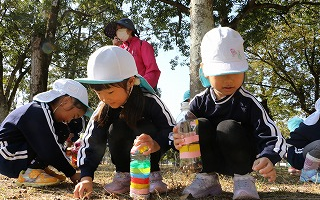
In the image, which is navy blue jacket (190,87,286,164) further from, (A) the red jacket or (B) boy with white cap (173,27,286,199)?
(A) the red jacket

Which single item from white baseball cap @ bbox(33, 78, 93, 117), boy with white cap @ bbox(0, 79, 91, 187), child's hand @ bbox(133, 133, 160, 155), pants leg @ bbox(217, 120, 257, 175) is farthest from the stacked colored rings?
white baseball cap @ bbox(33, 78, 93, 117)

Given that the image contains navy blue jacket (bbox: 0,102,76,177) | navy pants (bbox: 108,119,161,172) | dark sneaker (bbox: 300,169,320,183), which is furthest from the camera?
dark sneaker (bbox: 300,169,320,183)

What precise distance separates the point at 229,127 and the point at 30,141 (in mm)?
1765

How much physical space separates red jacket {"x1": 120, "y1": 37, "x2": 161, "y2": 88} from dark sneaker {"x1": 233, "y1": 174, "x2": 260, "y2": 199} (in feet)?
6.80

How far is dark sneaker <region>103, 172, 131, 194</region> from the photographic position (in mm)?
2824

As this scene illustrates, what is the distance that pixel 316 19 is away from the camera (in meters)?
13.4

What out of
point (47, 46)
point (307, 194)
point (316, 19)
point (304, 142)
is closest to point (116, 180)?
point (307, 194)

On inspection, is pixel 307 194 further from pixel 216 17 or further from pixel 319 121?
pixel 216 17

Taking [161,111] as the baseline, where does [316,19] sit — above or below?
above

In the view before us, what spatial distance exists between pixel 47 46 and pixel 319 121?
316 inches

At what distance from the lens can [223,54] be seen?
246cm

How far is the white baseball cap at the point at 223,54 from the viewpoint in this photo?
2.41m

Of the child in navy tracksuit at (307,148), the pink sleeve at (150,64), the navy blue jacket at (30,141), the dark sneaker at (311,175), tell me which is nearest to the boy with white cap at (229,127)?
the navy blue jacket at (30,141)

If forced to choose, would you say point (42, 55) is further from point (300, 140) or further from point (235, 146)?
point (235, 146)
